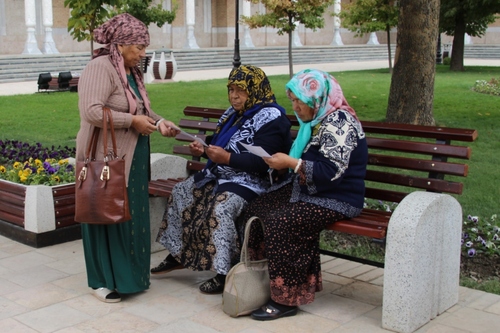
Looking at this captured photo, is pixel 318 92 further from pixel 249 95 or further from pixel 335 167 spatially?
pixel 249 95

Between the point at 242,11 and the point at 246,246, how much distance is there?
3617 centimetres

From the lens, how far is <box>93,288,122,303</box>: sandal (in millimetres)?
4625

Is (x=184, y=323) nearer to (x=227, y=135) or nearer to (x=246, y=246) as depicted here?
(x=246, y=246)

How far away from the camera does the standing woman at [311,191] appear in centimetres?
424

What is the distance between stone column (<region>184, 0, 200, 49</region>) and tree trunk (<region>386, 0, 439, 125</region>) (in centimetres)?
2787

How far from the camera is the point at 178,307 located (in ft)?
14.9

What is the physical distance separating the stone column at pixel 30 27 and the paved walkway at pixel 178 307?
26.3 metres

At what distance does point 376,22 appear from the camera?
26000mm

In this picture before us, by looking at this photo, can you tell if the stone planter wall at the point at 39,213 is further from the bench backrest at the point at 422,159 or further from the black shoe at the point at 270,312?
the bench backrest at the point at 422,159

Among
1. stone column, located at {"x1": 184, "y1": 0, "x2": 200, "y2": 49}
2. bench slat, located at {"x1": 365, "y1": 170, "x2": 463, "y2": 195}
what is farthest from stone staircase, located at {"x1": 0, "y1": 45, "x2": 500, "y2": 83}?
bench slat, located at {"x1": 365, "y1": 170, "x2": 463, "y2": 195}

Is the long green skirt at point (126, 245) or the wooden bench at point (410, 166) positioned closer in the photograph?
the wooden bench at point (410, 166)

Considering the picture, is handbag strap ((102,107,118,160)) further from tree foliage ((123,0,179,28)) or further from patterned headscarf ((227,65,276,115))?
tree foliage ((123,0,179,28))

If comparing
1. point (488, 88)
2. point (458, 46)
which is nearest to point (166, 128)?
point (488, 88)

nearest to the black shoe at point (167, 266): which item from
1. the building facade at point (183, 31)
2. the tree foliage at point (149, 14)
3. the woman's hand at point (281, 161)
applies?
the woman's hand at point (281, 161)
